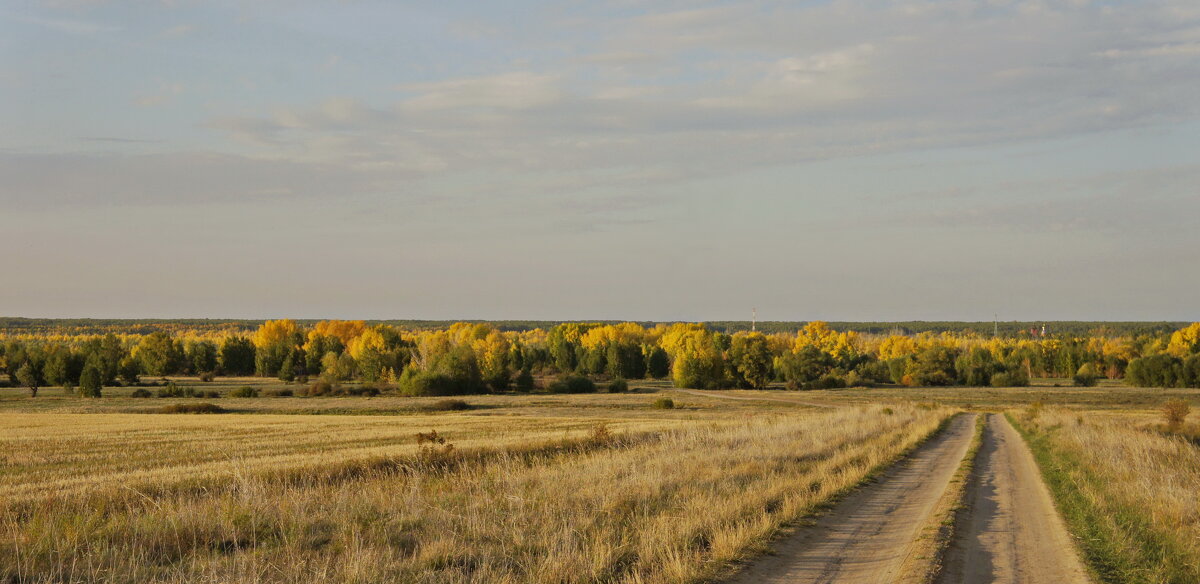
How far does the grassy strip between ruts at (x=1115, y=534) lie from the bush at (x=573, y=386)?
9324 cm

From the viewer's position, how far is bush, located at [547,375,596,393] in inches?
4547

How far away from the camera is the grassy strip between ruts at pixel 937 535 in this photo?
11.0 meters

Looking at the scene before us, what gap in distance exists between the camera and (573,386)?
116000mm

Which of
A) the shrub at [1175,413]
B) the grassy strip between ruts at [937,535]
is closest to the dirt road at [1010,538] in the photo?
the grassy strip between ruts at [937,535]

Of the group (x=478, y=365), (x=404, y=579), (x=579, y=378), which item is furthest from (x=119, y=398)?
(x=404, y=579)

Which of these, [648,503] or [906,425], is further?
[906,425]

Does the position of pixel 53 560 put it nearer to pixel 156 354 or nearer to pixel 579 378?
pixel 579 378

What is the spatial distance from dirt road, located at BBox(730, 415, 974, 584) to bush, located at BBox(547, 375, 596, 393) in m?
94.7

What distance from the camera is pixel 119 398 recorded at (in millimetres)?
96062

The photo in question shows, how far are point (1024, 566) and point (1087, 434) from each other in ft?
79.2

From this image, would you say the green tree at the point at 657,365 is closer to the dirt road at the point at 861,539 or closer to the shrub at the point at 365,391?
the shrub at the point at 365,391

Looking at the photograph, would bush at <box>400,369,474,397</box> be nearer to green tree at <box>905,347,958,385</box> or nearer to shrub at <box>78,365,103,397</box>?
shrub at <box>78,365,103,397</box>

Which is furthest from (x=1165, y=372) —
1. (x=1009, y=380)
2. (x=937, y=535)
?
(x=937, y=535)

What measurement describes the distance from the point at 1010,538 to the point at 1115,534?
4.92 ft
